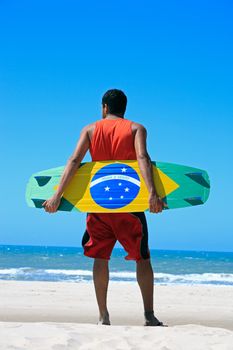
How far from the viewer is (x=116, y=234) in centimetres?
388

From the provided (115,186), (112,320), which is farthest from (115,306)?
(115,186)

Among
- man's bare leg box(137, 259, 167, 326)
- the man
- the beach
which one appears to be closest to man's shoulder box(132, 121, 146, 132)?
the man

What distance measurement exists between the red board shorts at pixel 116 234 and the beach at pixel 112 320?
53cm

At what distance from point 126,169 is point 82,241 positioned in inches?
23.8

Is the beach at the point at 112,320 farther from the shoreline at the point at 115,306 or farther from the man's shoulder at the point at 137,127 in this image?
the man's shoulder at the point at 137,127

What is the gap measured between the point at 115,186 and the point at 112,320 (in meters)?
2.68

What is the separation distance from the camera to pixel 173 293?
987 centimetres

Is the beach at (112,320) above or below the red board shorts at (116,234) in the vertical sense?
below

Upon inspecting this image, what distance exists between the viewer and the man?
384 cm

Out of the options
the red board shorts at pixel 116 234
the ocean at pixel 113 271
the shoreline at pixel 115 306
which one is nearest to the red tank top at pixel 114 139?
the red board shorts at pixel 116 234

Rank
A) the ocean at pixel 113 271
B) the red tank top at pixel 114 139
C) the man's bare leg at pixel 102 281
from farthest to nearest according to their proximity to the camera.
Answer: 1. the ocean at pixel 113 271
2. the man's bare leg at pixel 102 281
3. the red tank top at pixel 114 139

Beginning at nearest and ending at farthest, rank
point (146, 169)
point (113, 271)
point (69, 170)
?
1. point (146, 169)
2. point (69, 170)
3. point (113, 271)

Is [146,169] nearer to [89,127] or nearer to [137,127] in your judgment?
[137,127]

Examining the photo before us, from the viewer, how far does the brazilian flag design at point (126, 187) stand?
393cm
